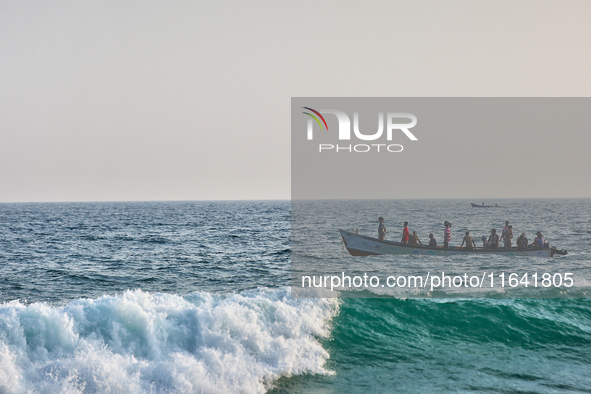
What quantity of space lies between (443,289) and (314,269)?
8.06 meters

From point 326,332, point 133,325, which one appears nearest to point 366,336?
point 326,332

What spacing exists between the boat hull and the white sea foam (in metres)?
13.9

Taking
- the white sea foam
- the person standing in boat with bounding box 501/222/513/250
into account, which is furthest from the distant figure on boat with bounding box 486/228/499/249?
the white sea foam

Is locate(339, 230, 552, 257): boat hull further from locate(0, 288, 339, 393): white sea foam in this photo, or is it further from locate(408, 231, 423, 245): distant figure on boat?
locate(0, 288, 339, 393): white sea foam

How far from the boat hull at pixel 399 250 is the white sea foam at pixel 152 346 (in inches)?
546

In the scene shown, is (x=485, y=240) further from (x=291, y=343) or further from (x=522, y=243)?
(x=291, y=343)

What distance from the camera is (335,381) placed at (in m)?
9.26

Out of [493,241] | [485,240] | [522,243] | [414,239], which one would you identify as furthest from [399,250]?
[522,243]

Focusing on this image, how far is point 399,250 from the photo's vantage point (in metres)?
24.9

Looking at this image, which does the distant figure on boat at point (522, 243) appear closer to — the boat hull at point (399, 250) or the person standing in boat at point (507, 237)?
the boat hull at point (399, 250)

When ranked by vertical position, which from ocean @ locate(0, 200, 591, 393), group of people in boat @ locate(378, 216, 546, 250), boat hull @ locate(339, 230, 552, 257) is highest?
group of people in boat @ locate(378, 216, 546, 250)

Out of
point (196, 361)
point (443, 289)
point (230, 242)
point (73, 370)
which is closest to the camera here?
point (73, 370)

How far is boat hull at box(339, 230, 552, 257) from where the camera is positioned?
24203 mm

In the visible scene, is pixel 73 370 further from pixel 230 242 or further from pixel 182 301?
pixel 230 242
